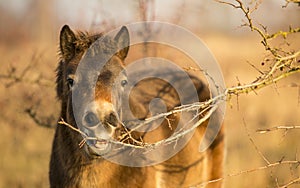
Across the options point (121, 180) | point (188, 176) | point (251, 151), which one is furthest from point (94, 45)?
point (251, 151)

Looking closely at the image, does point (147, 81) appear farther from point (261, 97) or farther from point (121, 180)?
point (261, 97)

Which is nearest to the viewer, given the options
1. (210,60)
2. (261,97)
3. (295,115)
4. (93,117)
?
(93,117)

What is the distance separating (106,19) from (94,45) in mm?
3148

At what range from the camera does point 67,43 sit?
5074 millimetres

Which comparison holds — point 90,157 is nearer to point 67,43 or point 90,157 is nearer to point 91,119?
point 91,119

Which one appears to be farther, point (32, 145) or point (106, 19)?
point (32, 145)

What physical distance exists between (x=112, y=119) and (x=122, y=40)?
1159 mm

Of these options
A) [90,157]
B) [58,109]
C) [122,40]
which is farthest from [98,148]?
[58,109]

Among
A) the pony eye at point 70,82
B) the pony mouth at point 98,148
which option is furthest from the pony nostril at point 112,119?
the pony eye at point 70,82

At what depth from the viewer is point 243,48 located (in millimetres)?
18375

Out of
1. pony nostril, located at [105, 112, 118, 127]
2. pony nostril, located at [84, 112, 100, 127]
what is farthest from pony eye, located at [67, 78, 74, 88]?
pony nostril, located at [105, 112, 118, 127]

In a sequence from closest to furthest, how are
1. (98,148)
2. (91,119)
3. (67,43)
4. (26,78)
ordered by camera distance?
(91,119)
(98,148)
(67,43)
(26,78)

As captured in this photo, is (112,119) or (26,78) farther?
(26,78)

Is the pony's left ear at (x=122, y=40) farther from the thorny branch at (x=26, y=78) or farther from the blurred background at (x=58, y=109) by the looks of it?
the thorny branch at (x=26, y=78)
